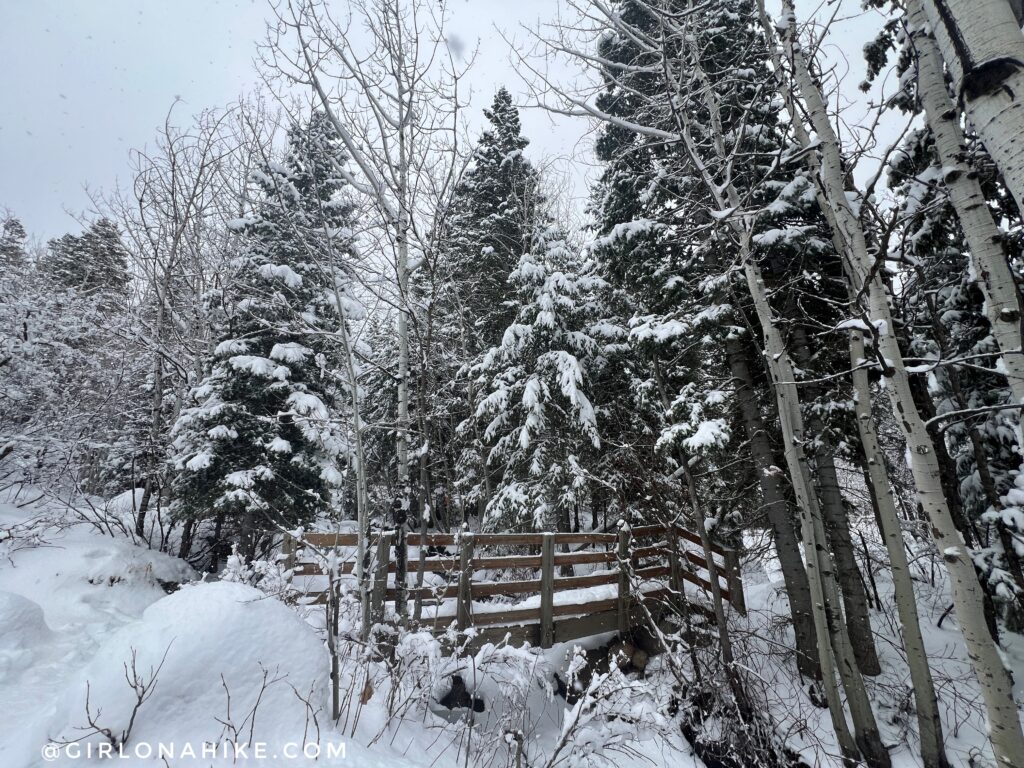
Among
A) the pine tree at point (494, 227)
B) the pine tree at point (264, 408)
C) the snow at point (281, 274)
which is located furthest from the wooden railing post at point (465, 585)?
the pine tree at point (494, 227)

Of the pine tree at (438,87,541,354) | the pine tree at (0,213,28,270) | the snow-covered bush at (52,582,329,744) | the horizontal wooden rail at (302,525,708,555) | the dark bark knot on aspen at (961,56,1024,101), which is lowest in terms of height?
the snow-covered bush at (52,582,329,744)

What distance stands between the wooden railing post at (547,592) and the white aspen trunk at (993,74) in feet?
17.5

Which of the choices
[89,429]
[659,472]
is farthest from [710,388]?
[89,429]

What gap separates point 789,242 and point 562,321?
465 centimetres

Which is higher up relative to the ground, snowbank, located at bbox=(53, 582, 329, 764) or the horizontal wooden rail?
the horizontal wooden rail

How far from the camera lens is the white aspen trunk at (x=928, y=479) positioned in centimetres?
A: 241

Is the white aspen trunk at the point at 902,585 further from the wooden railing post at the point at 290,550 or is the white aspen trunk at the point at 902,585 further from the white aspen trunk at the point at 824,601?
the wooden railing post at the point at 290,550

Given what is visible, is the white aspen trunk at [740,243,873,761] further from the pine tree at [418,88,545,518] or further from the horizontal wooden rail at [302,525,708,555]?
the pine tree at [418,88,545,518]

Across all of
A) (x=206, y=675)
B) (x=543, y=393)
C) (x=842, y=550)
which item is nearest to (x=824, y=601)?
(x=842, y=550)

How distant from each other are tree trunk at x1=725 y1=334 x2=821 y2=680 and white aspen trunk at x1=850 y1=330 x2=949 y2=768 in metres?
1.27

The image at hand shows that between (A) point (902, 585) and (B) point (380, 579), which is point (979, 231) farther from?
(B) point (380, 579)

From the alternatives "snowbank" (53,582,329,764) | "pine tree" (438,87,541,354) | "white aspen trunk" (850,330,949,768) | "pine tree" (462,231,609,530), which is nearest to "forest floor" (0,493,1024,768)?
"snowbank" (53,582,329,764)

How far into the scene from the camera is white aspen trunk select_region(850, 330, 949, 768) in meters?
3.62

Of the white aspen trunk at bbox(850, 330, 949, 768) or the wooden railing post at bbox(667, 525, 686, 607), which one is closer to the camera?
the white aspen trunk at bbox(850, 330, 949, 768)
